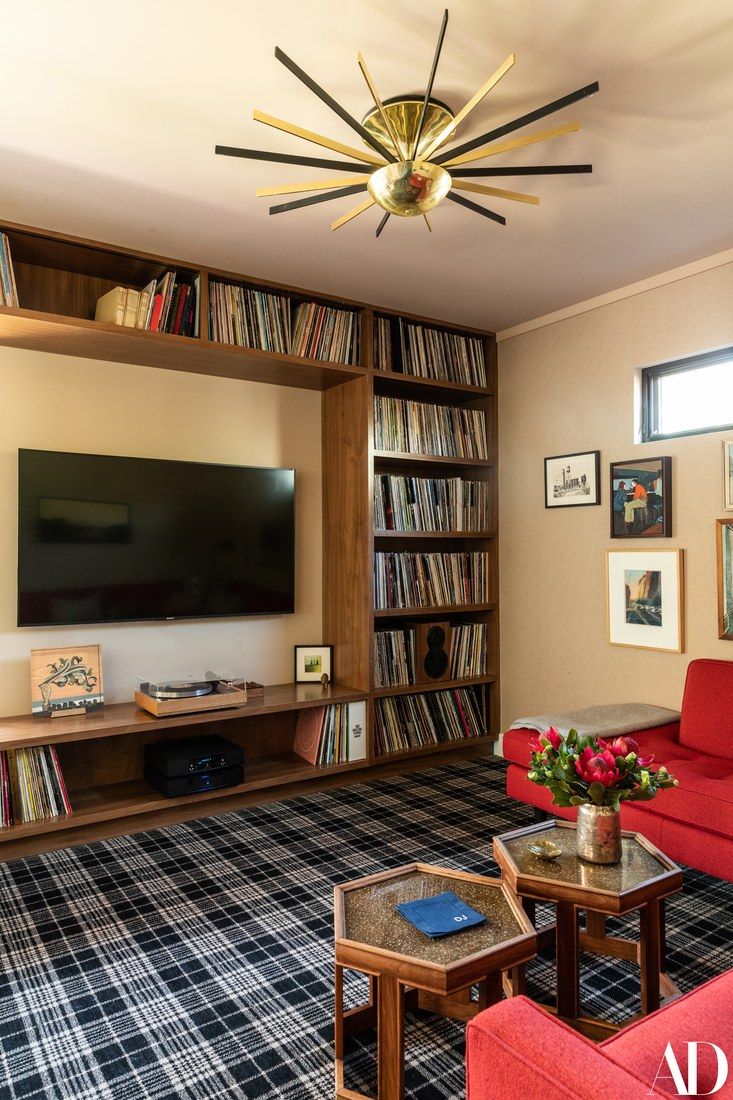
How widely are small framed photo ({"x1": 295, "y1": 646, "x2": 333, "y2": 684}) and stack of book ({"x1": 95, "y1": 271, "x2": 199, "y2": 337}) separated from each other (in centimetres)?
181

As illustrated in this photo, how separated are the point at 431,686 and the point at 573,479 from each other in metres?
1.44

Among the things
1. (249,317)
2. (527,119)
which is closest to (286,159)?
(527,119)

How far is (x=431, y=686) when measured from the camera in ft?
13.8

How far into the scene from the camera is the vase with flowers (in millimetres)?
1886

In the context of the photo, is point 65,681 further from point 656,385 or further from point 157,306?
point 656,385

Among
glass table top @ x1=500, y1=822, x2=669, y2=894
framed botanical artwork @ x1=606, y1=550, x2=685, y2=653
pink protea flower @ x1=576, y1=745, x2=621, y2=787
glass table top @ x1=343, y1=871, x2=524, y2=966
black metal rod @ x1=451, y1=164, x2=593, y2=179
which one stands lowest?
glass table top @ x1=343, y1=871, x2=524, y2=966

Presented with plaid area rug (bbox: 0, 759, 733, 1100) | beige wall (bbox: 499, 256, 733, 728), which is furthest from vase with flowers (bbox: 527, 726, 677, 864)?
beige wall (bbox: 499, 256, 733, 728)

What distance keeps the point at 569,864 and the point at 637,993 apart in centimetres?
45

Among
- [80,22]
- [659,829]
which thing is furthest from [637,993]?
[80,22]

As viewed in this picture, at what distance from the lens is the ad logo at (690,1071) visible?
3.14 feet

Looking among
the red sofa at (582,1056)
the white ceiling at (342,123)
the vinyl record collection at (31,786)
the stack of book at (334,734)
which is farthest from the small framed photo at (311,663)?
the red sofa at (582,1056)

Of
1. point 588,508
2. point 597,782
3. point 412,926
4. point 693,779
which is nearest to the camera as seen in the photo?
point 412,926

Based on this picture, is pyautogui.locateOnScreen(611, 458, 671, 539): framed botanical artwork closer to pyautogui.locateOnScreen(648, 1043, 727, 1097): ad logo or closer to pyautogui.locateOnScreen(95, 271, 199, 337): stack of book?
pyautogui.locateOnScreen(95, 271, 199, 337): stack of book

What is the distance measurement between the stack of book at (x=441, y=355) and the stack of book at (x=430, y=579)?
1.07m
